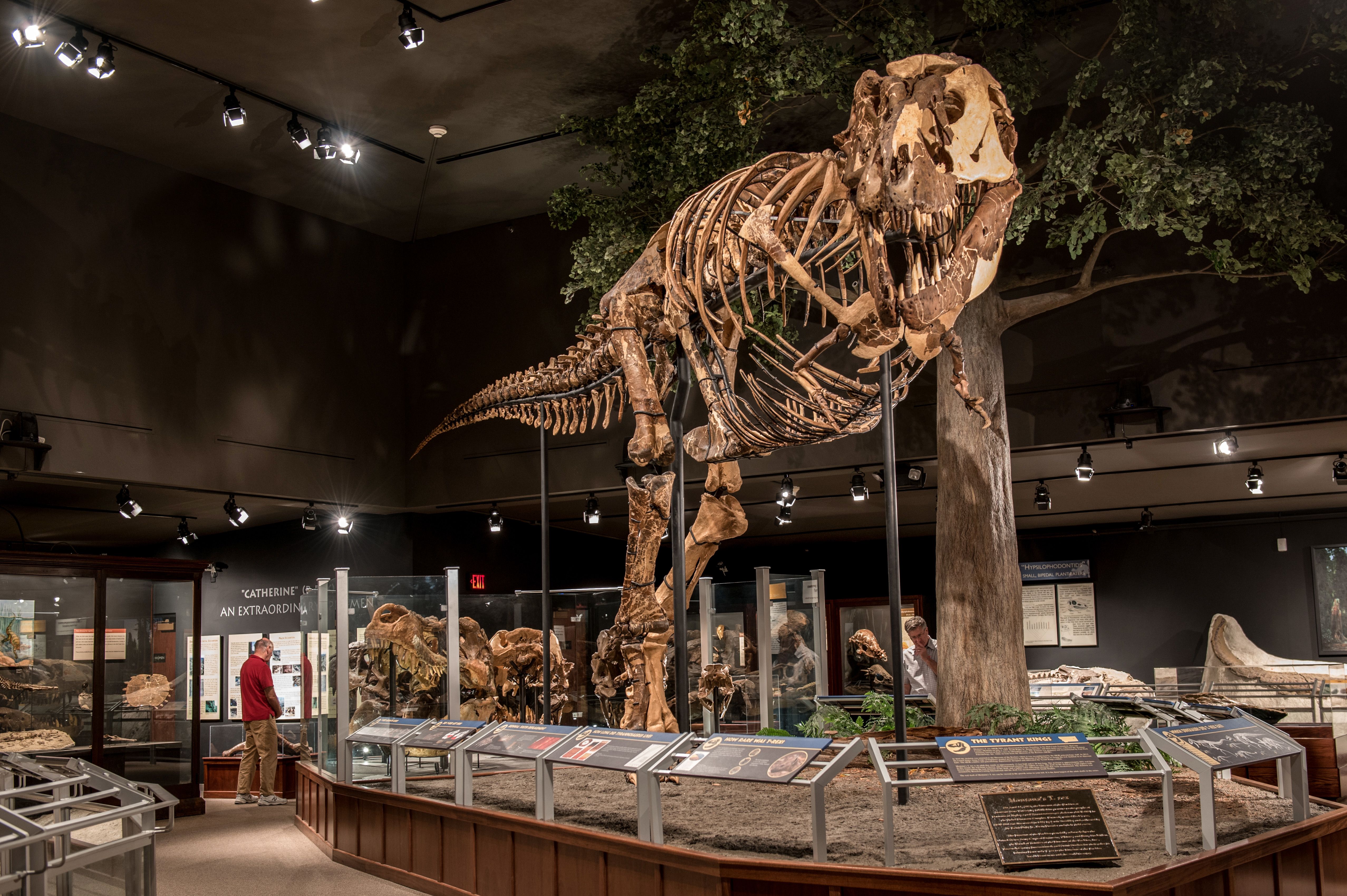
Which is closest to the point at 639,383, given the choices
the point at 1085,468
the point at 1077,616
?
the point at 1085,468

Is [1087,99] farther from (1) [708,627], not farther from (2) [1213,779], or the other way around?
(2) [1213,779]

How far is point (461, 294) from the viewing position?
12.4 m

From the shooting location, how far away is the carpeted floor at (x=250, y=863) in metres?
6.00

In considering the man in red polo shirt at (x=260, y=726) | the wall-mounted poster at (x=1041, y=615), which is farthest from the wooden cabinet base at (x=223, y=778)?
the wall-mounted poster at (x=1041, y=615)

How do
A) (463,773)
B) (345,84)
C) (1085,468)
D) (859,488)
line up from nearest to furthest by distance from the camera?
(463,773)
(1085,468)
(345,84)
(859,488)

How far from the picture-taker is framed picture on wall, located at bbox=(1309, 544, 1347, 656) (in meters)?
12.3

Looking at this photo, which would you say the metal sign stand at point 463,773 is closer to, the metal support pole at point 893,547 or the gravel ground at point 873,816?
the gravel ground at point 873,816

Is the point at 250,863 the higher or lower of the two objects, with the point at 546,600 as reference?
lower

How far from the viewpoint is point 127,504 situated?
9688 millimetres

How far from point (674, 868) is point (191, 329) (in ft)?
27.2

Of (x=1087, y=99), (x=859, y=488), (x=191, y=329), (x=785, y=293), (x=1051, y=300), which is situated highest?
(x=1087, y=99)

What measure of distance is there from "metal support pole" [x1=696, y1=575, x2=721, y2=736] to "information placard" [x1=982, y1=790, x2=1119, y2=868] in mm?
3762

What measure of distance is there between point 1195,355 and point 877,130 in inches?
238

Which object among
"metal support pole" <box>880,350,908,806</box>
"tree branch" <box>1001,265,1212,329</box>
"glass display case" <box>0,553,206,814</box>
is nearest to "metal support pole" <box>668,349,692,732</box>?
"metal support pole" <box>880,350,908,806</box>
